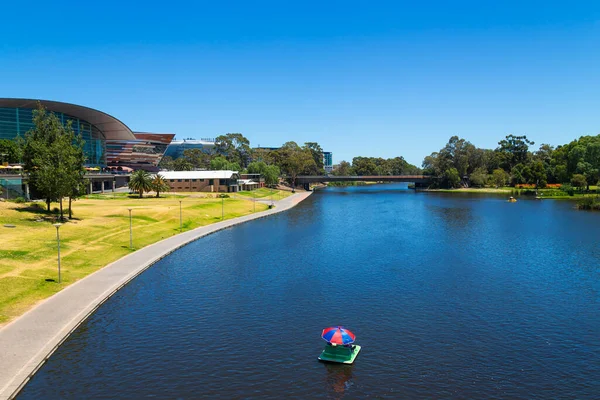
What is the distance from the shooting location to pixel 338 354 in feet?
80.2

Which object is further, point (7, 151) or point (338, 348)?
point (7, 151)

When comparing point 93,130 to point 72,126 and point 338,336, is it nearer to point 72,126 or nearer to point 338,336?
point 72,126

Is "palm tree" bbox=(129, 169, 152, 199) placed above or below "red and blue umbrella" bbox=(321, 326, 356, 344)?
above

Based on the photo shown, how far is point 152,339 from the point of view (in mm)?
27516

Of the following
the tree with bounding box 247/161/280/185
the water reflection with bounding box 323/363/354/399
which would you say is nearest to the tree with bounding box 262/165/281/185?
the tree with bounding box 247/161/280/185

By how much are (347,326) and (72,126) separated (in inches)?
4919

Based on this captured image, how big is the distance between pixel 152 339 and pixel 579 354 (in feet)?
75.3

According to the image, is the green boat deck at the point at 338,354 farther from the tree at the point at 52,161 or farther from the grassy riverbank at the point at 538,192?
the grassy riverbank at the point at 538,192

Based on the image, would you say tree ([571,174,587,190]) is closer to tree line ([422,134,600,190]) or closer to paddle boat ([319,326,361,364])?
tree line ([422,134,600,190])

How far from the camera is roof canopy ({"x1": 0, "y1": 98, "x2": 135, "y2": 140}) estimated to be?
115 meters

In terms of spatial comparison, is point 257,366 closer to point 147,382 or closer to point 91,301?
point 147,382

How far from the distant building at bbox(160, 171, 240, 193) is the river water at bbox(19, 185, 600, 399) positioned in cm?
8841

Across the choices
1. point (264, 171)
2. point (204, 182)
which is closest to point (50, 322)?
point (204, 182)

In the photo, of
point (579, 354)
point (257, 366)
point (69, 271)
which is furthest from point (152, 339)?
point (579, 354)
